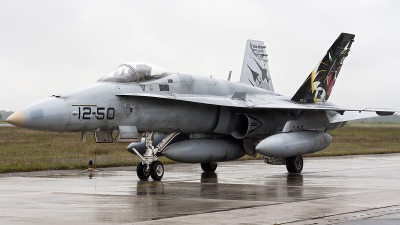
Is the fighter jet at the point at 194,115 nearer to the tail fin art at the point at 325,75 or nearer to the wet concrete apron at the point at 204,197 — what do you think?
the tail fin art at the point at 325,75

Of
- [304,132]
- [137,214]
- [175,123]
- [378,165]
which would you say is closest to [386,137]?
[378,165]

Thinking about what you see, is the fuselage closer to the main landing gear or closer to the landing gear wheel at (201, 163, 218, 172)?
the main landing gear

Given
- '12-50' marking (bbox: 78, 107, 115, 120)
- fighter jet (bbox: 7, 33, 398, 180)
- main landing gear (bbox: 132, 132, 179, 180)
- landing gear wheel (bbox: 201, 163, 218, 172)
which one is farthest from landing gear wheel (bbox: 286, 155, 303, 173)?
'12-50' marking (bbox: 78, 107, 115, 120)

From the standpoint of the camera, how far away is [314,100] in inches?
775

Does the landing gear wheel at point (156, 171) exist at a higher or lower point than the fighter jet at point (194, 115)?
lower

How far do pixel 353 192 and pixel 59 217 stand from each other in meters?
5.94

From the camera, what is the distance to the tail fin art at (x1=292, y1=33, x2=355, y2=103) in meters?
19.5

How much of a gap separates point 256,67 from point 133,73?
7.86 m

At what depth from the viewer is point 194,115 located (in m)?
16.8

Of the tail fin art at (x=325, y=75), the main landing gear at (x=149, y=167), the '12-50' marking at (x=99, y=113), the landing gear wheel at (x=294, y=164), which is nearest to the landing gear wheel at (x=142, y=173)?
the main landing gear at (x=149, y=167)

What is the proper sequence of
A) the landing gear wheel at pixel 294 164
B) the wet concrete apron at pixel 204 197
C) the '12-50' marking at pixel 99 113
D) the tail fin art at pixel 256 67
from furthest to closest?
the tail fin art at pixel 256 67
the landing gear wheel at pixel 294 164
the '12-50' marking at pixel 99 113
the wet concrete apron at pixel 204 197

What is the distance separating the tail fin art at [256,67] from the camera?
22.5m

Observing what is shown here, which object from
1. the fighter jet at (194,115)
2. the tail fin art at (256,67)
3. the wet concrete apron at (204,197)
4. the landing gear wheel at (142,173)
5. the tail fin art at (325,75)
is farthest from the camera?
the tail fin art at (256,67)

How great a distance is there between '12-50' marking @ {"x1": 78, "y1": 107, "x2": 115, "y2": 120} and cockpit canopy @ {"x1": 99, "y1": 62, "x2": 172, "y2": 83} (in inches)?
34.4
